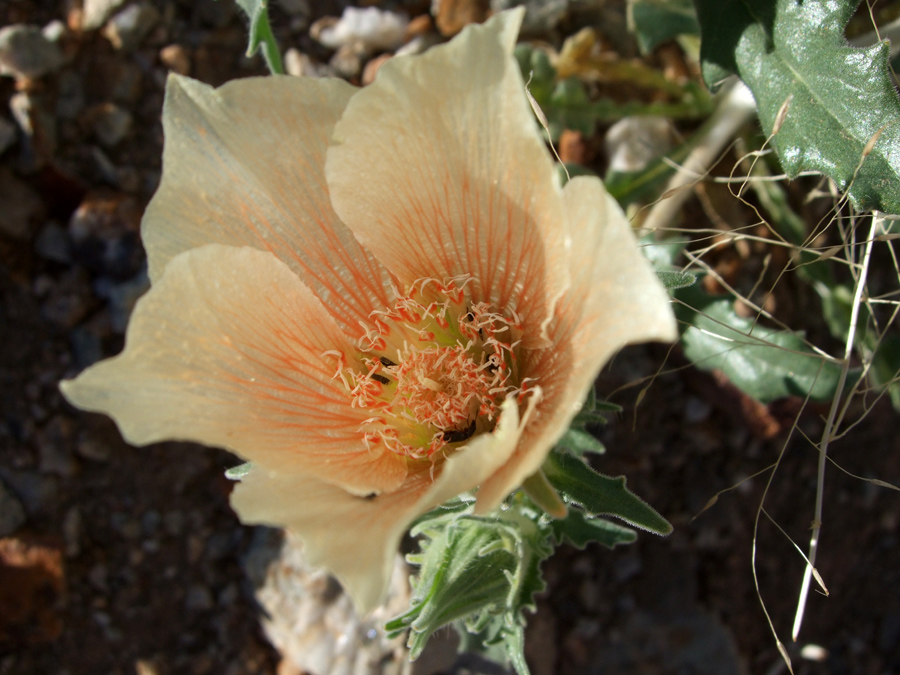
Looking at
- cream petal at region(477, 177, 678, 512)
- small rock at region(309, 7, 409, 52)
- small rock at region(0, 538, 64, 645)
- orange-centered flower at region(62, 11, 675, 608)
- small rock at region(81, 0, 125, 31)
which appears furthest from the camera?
small rock at region(309, 7, 409, 52)

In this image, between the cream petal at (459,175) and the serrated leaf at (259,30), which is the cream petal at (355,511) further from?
the serrated leaf at (259,30)

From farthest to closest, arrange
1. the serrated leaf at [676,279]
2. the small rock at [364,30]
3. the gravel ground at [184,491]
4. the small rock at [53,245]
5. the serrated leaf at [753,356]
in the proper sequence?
the small rock at [364,30]
the small rock at [53,245]
the gravel ground at [184,491]
the serrated leaf at [753,356]
the serrated leaf at [676,279]

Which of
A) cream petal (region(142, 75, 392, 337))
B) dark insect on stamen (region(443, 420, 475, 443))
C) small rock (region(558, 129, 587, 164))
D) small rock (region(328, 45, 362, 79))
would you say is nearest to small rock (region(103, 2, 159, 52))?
small rock (region(328, 45, 362, 79))

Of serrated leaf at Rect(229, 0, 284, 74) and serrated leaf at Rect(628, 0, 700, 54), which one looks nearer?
serrated leaf at Rect(229, 0, 284, 74)

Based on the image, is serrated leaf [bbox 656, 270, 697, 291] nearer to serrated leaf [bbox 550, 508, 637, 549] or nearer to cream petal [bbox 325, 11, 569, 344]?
cream petal [bbox 325, 11, 569, 344]

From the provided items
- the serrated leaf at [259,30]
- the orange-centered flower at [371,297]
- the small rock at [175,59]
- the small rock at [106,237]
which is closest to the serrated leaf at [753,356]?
the orange-centered flower at [371,297]
